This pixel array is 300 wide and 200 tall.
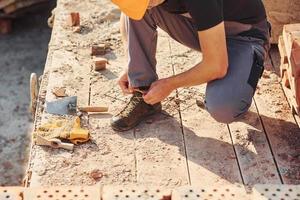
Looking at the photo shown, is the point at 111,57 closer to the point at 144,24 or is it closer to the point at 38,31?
the point at 144,24

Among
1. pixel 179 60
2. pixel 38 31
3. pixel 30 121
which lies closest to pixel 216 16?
pixel 179 60

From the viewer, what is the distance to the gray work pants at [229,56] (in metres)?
3.02

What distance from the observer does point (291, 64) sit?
330 cm

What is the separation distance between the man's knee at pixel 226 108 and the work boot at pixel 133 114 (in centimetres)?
48

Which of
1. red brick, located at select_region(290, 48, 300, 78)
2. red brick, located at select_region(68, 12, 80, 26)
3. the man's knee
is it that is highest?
red brick, located at select_region(290, 48, 300, 78)

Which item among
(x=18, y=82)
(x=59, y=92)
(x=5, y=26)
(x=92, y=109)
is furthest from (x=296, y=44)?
(x=5, y=26)

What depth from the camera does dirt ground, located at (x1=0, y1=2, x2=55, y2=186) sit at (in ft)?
15.3

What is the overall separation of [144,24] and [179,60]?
2.96 feet

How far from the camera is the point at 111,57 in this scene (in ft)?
13.7

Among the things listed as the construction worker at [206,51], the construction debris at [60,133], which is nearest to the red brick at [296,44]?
the construction worker at [206,51]

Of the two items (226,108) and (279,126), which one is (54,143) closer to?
(226,108)

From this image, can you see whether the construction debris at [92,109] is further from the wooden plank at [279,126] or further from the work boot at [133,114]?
the wooden plank at [279,126]

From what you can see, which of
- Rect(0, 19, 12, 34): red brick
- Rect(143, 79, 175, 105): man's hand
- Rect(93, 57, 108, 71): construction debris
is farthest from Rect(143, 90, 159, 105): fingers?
Rect(0, 19, 12, 34): red brick

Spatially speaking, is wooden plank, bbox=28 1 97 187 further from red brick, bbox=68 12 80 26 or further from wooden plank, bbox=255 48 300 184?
wooden plank, bbox=255 48 300 184
